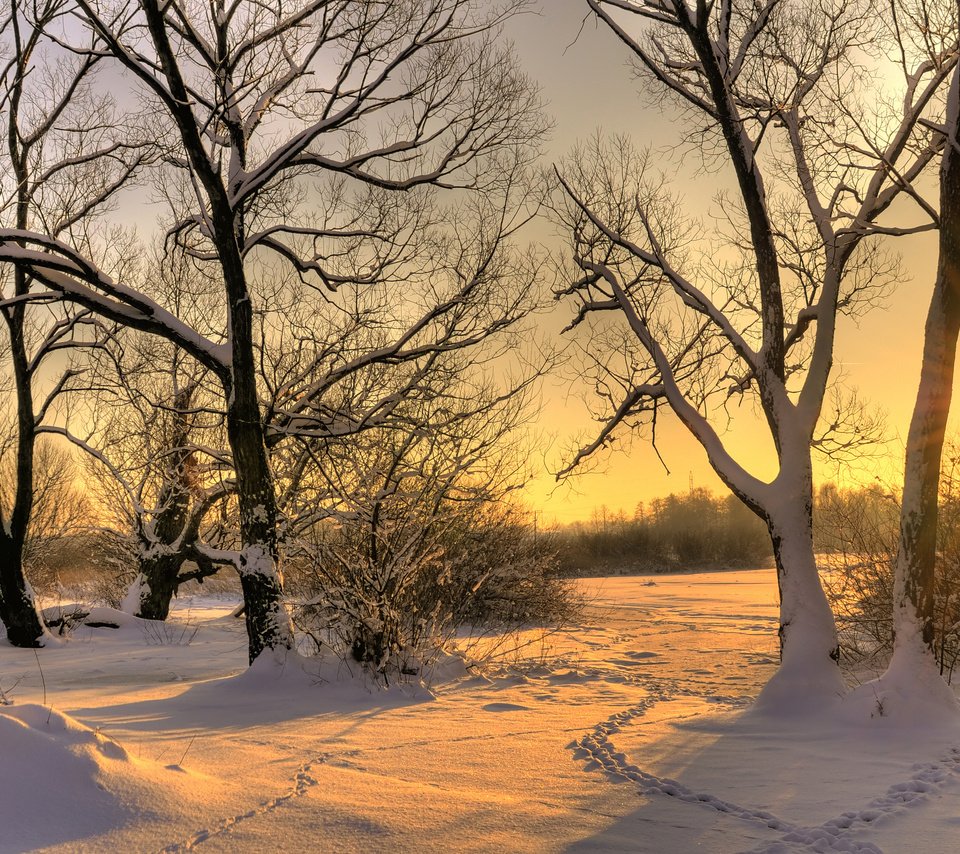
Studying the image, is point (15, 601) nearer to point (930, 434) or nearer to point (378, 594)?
point (378, 594)

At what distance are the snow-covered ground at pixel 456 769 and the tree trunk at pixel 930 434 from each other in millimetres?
1217

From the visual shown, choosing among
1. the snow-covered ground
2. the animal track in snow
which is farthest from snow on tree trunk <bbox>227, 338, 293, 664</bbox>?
the animal track in snow

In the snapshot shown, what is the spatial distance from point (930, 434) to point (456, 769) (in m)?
5.16

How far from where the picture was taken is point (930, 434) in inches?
275

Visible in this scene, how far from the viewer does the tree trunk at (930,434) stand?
6.98 meters

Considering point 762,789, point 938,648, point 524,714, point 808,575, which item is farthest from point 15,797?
point 938,648

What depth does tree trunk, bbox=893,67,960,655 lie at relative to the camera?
6977 millimetres

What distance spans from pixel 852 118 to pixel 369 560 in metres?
6.56

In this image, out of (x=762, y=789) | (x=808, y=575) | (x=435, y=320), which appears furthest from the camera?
(x=435, y=320)

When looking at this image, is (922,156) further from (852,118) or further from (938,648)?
(938,648)

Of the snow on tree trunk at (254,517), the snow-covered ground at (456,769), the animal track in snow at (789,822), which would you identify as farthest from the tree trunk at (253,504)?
the animal track in snow at (789,822)

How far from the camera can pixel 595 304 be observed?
31.9 ft

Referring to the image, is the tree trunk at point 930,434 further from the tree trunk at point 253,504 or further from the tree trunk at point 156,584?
the tree trunk at point 156,584

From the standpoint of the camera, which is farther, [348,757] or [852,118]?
[852,118]
